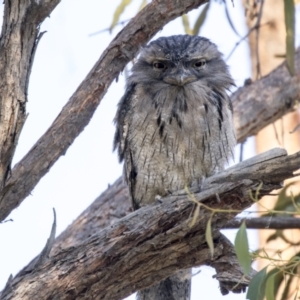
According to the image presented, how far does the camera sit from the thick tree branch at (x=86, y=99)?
2.82 m

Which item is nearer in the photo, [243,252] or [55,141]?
[243,252]

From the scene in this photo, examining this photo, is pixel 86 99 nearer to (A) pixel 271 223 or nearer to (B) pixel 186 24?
(A) pixel 271 223

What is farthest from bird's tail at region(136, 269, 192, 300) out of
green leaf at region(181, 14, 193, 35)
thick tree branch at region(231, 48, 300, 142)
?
green leaf at region(181, 14, 193, 35)

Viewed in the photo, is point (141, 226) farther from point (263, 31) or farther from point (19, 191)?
point (263, 31)

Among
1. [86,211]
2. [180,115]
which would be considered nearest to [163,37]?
[180,115]

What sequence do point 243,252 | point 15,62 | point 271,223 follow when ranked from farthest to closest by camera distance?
1. point 271,223
2. point 15,62
3. point 243,252

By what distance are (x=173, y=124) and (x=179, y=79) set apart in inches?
8.0

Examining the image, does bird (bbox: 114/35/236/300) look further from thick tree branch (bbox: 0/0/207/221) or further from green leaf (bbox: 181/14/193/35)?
green leaf (bbox: 181/14/193/35)

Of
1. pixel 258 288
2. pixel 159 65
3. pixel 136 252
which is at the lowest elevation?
pixel 258 288

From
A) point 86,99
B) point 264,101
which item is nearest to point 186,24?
point 264,101

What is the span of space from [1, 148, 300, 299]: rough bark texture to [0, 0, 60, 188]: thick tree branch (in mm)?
373

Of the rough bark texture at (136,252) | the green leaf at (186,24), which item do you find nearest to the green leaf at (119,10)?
the green leaf at (186,24)

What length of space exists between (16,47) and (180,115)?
0.99 meters

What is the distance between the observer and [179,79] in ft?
11.1
